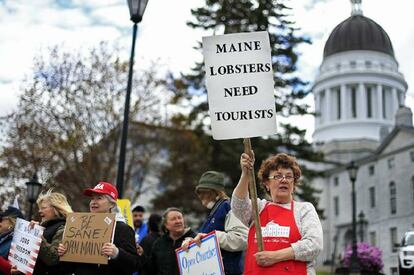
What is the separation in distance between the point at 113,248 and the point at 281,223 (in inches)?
66.8

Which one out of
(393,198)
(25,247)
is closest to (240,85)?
(25,247)

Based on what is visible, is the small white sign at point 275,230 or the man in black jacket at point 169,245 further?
the man in black jacket at point 169,245

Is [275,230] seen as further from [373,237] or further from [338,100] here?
[338,100]

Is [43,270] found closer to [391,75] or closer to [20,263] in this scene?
[20,263]

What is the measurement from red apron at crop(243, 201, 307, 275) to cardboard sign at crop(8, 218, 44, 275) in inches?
94.4

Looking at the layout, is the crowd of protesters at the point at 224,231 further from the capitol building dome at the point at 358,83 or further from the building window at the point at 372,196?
the capitol building dome at the point at 358,83

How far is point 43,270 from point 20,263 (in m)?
0.25

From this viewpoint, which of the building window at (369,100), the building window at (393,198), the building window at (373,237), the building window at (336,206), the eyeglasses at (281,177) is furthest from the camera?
the building window at (369,100)

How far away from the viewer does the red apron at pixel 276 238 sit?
4.61 metres

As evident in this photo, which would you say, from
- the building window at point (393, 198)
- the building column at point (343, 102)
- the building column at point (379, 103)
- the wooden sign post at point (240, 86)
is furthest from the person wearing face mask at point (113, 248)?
the building column at point (379, 103)

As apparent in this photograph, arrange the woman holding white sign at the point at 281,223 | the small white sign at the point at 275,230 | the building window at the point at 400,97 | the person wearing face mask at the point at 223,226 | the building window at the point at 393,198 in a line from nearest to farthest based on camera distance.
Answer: the woman holding white sign at the point at 281,223, the small white sign at the point at 275,230, the person wearing face mask at the point at 223,226, the building window at the point at 393,198, the building window at the point at 400,97

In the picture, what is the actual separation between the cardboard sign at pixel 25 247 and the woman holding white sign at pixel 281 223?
89.5 inches

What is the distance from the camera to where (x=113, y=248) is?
18.3ft

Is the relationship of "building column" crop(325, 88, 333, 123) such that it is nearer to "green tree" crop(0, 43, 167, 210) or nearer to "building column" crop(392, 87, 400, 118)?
"building column" crop(392, 87, 400, 118)
